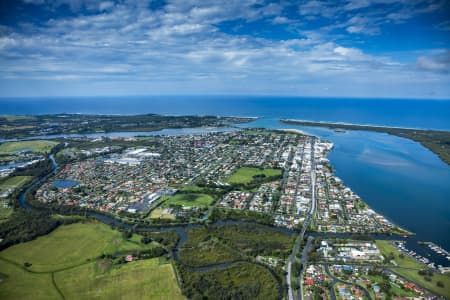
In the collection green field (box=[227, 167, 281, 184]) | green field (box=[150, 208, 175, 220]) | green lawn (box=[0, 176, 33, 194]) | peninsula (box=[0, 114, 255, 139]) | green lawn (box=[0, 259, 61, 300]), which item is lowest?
green lawn (box=[0, 259, 61, 300])

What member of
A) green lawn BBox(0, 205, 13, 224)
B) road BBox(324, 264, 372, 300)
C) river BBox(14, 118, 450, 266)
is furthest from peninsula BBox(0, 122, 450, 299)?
river BBox(14, 118, 450, 266)

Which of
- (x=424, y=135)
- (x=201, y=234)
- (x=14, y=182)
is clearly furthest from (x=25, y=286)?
(x=424, y=135)

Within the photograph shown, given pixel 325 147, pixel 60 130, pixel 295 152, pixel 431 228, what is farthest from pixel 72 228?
pixel 60 130

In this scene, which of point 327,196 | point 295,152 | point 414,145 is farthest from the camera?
point 414,145

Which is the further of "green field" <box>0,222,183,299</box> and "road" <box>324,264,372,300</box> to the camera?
"green field" <box>0,222,183,299</box>

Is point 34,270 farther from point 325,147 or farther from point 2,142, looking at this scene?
point 2,142

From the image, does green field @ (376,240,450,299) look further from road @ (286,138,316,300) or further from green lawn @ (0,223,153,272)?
green lawn @ (0,223,153,272)

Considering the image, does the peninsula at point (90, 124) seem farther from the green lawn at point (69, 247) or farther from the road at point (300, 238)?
the green lawn at point (69, 247)
